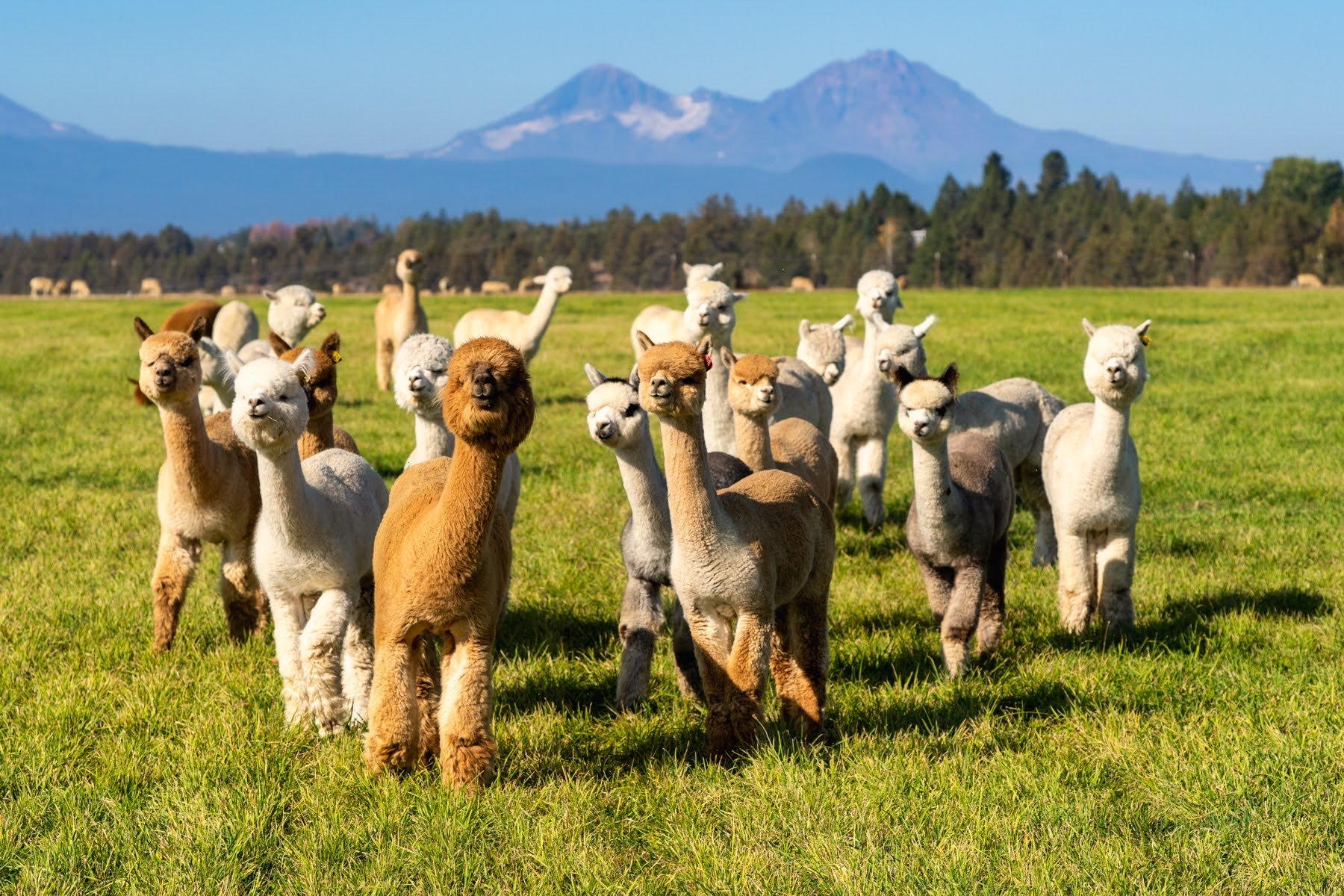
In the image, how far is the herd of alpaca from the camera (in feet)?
15.9

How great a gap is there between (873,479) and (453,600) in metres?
5.61

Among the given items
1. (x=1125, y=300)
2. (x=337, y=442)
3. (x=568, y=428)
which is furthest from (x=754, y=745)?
(x=1125, y=300)

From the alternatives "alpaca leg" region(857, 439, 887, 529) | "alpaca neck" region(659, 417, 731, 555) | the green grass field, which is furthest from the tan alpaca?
"alpaca neck" region(659, 417, 731, 555)

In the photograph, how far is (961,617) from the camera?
6355 mm

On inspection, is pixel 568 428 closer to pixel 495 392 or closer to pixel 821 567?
pixel 821 567

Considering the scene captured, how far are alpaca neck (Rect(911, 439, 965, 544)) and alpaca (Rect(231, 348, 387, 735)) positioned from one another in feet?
8.74

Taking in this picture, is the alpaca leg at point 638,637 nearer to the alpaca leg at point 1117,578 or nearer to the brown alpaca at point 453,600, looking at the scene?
the brown alpaca at point 453,600

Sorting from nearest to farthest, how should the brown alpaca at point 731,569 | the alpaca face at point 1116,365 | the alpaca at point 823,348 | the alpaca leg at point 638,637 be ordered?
the brown alpaca at point 731,569
the alpaca leg at point 638,637
the alpaca face at point 1116,365
the alpaca at point 823,348

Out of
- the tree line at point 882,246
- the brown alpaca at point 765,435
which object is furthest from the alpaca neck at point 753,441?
the tree line at point 882,246

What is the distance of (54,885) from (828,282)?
7477cm

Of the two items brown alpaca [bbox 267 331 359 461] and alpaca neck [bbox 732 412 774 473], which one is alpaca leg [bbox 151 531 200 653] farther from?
alpaca neck [bbox 732 412 774 473]

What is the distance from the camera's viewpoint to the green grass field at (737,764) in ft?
14.6

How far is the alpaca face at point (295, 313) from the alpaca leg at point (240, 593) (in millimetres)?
4903

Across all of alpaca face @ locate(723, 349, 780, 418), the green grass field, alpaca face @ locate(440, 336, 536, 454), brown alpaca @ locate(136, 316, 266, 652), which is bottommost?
the green grass field
